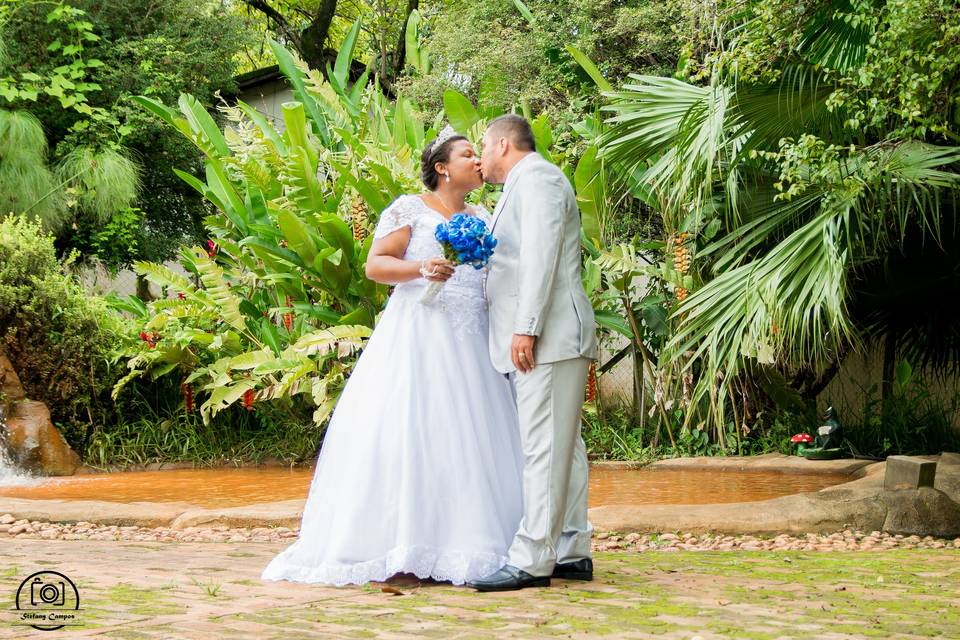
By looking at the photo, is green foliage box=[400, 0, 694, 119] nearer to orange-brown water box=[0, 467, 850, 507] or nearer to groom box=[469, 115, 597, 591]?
orange-brown water box=[0, 467, 850, 507]

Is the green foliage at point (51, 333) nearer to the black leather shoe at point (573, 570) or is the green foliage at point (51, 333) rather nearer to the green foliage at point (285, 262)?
the green foliage at point (285, 262)

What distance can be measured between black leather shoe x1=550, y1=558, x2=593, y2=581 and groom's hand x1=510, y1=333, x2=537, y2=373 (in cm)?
81

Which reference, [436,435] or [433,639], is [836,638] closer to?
[433,639]

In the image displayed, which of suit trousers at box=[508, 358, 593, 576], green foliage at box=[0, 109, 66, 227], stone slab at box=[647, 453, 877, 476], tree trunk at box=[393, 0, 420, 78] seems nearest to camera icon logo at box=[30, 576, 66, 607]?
suit trousers at box=[508, 358, 593, 576]

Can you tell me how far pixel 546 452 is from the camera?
12.8ft

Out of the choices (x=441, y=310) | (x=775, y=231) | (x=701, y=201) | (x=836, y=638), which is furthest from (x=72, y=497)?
(x=836, y=638)

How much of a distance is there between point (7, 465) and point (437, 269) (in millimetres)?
6903

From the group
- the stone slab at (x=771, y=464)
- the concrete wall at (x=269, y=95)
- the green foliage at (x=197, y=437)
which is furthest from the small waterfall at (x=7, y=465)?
the concrete wall at (x=269, y=95)

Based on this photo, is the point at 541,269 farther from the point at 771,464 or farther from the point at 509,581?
the point at 771,464

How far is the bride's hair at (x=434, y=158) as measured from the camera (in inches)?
180

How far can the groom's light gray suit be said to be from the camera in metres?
3.89

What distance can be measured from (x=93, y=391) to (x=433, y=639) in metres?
8.14

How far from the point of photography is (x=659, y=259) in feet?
35.1

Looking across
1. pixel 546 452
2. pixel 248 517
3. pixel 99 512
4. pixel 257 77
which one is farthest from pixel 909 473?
pixel 257 77
